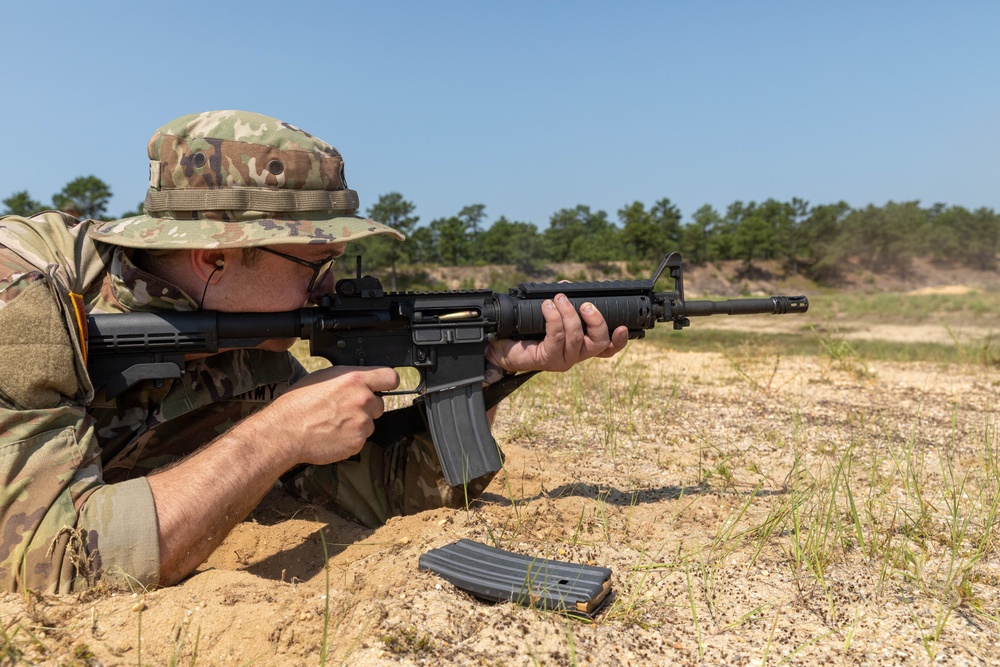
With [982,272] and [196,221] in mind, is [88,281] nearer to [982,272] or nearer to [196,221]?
[196,221]

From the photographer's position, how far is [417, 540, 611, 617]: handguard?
7.07 ft

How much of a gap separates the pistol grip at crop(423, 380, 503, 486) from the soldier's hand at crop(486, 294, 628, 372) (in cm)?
20

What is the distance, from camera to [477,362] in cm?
321

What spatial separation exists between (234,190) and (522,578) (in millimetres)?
1719

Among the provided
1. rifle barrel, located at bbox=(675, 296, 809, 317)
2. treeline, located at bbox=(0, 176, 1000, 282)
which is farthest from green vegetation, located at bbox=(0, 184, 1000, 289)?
rifle barrel, located at bbox=(675, 296, 809, 317)

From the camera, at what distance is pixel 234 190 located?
2609 millimetres

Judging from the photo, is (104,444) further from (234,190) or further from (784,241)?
(784,241)

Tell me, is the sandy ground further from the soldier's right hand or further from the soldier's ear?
the soldier's ear

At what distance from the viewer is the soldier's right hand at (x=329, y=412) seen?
8.38 feet

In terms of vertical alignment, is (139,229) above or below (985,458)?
above

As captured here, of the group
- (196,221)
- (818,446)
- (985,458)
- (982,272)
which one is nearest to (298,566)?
(196,221)

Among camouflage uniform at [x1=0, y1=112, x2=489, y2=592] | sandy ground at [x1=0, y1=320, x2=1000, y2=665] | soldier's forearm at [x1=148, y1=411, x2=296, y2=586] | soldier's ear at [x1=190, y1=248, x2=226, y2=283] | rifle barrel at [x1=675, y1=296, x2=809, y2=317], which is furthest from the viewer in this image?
rifle barrel at [x1=675, y1=296, x2=809, y2=317]

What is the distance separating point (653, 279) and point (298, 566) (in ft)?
6.60

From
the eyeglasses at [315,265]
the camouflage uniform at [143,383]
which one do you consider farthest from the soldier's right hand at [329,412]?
the camouflage uniform at [143,383]
